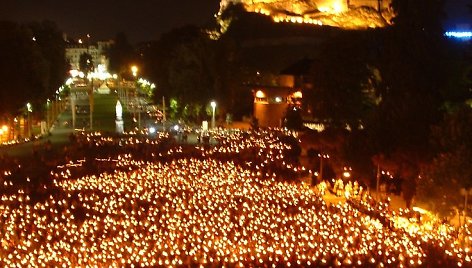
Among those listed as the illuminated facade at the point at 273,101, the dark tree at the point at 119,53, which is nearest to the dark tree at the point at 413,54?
the illuminated facade at the point at 273,101

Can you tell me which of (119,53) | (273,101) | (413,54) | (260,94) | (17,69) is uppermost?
(119,53)

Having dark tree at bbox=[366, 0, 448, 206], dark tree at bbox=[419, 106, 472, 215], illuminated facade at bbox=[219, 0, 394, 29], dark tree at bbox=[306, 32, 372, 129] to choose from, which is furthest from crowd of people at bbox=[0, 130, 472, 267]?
illuminated facade at bbox=[219, 0, 394, 29]

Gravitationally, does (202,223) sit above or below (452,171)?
below

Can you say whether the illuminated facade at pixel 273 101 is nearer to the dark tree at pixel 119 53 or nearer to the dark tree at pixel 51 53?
the dark tree at pixel 51 53

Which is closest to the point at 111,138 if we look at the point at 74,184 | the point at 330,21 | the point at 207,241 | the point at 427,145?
the point at 74,184

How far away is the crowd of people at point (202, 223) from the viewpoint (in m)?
14.5

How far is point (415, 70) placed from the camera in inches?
1292

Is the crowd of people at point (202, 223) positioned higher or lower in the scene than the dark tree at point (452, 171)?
lower

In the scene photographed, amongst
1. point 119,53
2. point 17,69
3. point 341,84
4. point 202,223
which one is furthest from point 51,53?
point 119,53

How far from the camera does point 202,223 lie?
16.9 metres

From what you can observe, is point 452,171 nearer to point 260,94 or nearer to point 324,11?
point 260,94

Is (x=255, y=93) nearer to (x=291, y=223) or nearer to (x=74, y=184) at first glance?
(x=74, y=184)

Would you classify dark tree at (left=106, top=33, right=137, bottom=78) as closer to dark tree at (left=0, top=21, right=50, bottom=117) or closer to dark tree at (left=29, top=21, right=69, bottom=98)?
dark tree at (left=29, top=21, right=69, bottom=98)

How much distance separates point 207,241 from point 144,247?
1357 millimetres
